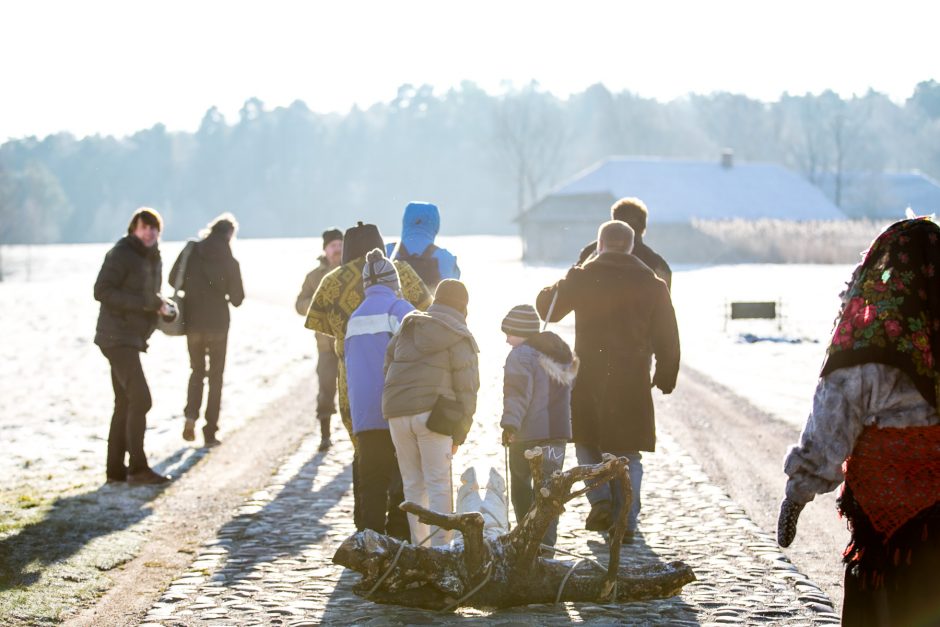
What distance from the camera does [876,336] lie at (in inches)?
149

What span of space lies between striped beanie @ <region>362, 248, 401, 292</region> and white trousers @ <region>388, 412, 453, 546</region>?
0.83m

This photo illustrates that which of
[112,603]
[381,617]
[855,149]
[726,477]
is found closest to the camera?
[381,617]

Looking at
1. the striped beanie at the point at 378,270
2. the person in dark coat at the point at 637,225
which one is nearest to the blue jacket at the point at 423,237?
the person in dark coat at the point at 637,225

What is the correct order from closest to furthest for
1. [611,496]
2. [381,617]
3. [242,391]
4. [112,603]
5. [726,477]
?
1. [381,617]
2. [112,603]
3. [611,496]
4. [726,477]
5. [242,391]

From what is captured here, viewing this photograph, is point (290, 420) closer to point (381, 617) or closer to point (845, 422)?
point (381, 617)

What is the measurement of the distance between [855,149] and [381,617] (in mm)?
142264

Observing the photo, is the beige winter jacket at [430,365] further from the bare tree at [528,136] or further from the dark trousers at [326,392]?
the bare tree at [528,136]

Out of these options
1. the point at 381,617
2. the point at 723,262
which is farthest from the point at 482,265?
the point at 381,617

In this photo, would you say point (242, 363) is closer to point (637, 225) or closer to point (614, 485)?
point (637, 225)

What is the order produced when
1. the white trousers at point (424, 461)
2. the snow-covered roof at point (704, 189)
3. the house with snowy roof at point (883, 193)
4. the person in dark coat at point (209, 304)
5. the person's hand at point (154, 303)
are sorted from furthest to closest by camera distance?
1. the house with snowy roof at point (883, 193)
2. the snow-covered roof at point (704, 189)
3. the person in dark coat at point (209, 304)
4. the person's hand at point (154, 303)
5. the white trousers at point (424, 461)

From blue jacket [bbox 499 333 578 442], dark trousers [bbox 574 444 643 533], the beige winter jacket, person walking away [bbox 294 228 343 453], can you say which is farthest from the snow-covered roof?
the beige winter jacket

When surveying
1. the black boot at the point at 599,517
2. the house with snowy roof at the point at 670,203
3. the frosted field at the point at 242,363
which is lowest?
the frosted field at the point at 242,363

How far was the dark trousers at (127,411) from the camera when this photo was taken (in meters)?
9.59

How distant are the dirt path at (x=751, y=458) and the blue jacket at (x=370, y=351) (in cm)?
264
